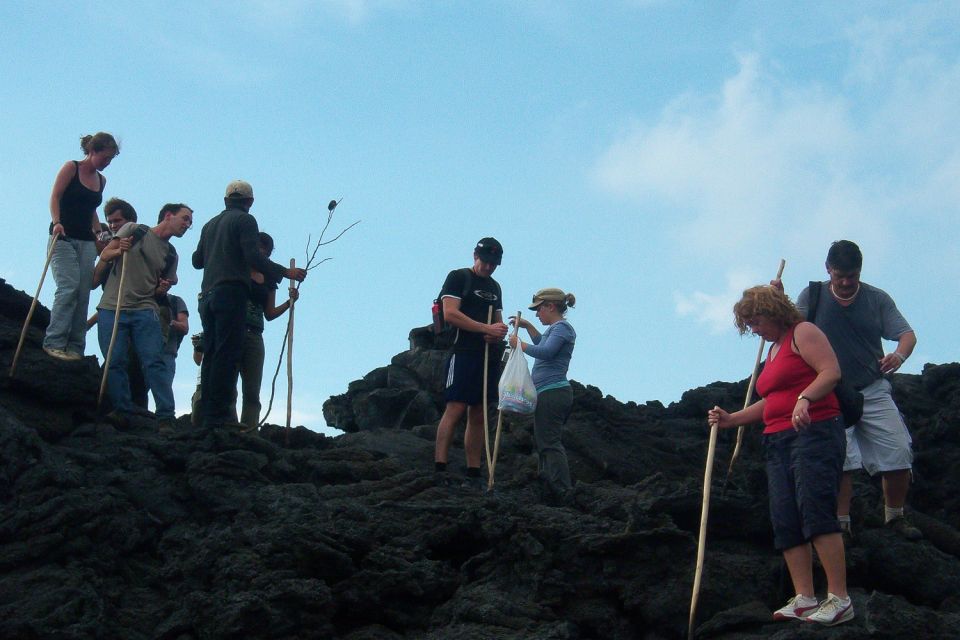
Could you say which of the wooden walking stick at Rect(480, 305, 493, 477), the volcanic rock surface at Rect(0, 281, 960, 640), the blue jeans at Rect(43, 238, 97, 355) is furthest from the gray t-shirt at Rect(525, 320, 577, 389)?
the blue jeans at Rect(43, 238, 97, 355)

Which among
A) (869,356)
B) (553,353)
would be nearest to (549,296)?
(553,353)

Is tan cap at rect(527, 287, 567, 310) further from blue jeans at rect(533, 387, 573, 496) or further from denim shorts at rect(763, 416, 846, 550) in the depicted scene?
denim shorts at rect(763, 416, 846, 550)

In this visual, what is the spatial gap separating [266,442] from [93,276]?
3.22m

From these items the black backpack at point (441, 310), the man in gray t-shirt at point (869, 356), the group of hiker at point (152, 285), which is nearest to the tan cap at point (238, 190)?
the group of hiker at point (152, 285)

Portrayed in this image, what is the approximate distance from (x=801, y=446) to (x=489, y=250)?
5179 millimetres

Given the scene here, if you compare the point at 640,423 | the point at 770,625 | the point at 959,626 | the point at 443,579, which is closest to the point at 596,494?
the point at 443,579

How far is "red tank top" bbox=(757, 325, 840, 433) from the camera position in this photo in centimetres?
900

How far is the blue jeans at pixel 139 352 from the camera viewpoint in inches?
559

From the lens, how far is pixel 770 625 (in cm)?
911

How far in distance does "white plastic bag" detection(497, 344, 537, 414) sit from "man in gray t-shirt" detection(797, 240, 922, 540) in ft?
9.66

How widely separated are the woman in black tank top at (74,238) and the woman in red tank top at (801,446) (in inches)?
331

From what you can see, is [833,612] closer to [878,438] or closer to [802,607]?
[802,607]

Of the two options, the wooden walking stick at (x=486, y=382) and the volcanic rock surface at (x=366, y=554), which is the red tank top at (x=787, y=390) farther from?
the wooden walking stick at (x=486, y=382)

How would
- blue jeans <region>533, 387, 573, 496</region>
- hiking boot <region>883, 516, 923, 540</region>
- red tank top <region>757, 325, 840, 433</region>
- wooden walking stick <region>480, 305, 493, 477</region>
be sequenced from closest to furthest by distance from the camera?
red tank top <region>757, 325, 840, 433</region> → hiking boot <region>883, 516, 923, 540</region> → blue jeans <region>533, 387, 573, 496</region> → wooden walking stick <region>480, 305, 493, 477</region>
